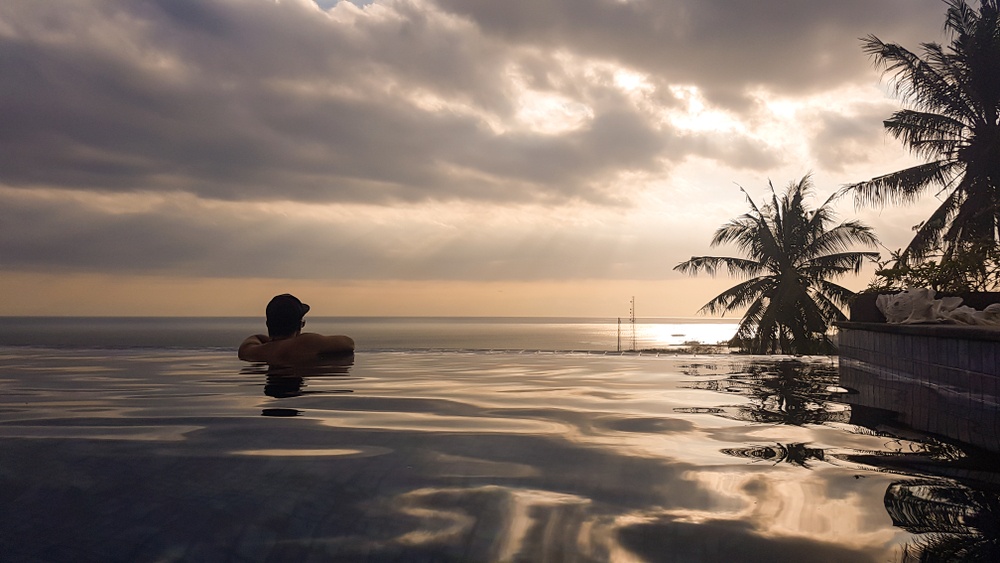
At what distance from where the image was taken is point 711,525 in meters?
2.17

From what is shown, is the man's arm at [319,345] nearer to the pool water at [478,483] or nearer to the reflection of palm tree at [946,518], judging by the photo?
the pool water at [478,483]

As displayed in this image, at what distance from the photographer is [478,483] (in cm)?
259

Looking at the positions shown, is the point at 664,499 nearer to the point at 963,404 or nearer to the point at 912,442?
the point at 912,442

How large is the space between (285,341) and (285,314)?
485 millimetres

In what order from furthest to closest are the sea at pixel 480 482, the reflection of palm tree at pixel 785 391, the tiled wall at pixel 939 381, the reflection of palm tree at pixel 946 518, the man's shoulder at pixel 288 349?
the man's shoulder at pixel 288 349, the reflection of palm tree at pixel 785 391, the tiled wall at pixel 939 381, the sea at pixel 480 482, the reflection of palm tree at pixel 946 518

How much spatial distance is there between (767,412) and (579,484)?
247 centimetres

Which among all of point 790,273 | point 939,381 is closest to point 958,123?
point 790,273

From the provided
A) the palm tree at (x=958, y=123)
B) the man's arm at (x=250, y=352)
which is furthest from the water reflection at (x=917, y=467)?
the palm tree at (x=958, y=123)

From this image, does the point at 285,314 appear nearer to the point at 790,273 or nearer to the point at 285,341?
the point at 285,341

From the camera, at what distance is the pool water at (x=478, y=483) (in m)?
2.05

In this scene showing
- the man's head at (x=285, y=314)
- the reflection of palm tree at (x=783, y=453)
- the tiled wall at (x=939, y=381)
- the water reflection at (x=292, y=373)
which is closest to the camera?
the reflection of palm tree at (x=783, y=453)

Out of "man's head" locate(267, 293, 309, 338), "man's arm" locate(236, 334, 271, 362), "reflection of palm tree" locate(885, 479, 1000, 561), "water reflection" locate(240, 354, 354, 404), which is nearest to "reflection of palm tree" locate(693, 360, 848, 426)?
"reflection of palm tree" locate(885, 479, 1000, 561)

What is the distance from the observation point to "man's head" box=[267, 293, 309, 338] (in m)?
7.90

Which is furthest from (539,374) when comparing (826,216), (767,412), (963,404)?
(826,216)
